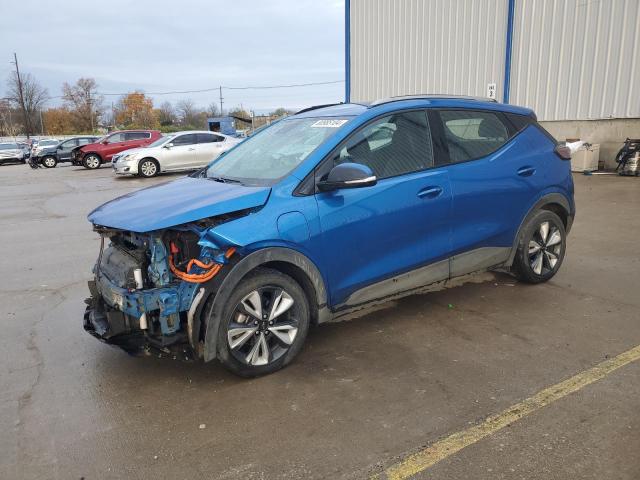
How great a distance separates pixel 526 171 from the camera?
4715 mm

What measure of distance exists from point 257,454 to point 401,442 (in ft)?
2.49

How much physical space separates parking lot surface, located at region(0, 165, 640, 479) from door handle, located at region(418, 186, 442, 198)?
1095mm

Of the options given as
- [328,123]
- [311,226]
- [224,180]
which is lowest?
[311,226]

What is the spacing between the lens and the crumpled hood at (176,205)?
318cm

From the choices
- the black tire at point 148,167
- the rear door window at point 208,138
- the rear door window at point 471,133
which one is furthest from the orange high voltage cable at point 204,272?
the rear door window at point 208,138

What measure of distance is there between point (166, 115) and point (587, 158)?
246ft

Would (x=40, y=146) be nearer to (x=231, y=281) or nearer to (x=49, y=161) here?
(x=49, y=161)

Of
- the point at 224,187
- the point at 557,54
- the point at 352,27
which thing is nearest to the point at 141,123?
the point at 352,27

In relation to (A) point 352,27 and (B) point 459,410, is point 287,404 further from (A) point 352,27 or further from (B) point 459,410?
(A) point 352,27

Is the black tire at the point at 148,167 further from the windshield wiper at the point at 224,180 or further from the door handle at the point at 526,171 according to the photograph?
the door handle at the point at 526,171

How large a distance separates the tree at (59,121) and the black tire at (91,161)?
61.7 metres

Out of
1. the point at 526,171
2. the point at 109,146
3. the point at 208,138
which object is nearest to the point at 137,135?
the point at 109,146

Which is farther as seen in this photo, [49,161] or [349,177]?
[49,161]

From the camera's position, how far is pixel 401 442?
2736 mm
